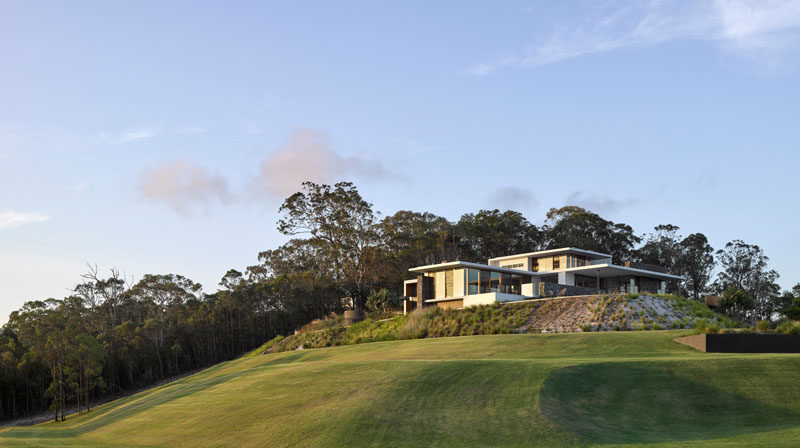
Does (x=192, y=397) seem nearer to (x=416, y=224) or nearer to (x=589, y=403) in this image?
(x=589, y=403)

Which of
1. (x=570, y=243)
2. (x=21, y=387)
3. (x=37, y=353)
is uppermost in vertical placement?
(x=570, y=243)

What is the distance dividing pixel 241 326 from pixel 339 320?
1541 cm

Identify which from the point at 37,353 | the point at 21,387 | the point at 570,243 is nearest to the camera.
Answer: the point at 37,353

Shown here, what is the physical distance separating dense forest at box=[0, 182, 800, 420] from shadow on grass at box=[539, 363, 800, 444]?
33.1m

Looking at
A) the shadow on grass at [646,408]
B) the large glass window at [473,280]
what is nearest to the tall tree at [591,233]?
the large glass window at [473,280]

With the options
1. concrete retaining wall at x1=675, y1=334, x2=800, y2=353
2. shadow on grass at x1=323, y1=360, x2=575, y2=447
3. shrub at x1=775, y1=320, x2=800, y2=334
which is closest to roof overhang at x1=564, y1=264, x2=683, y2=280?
shrub at x1=775, y1=320, x2=800, y2=334

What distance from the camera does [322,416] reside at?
54.5 feet

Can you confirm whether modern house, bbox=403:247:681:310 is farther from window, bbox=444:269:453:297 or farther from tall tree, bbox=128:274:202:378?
tall tree, bbox=128:274:202:378

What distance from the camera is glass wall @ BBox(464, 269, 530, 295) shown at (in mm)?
44312

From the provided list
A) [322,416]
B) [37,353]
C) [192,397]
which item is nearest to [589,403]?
[322,416]

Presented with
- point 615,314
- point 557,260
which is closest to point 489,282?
point 557,260

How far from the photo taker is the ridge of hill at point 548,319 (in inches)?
1259

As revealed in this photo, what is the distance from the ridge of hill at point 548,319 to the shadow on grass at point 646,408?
10588 mm

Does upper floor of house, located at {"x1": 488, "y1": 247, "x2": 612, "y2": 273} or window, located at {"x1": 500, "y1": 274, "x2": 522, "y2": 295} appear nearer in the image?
window, located at {"x1": 500, "y1": 274, "x2": 522, "y2": 295}
